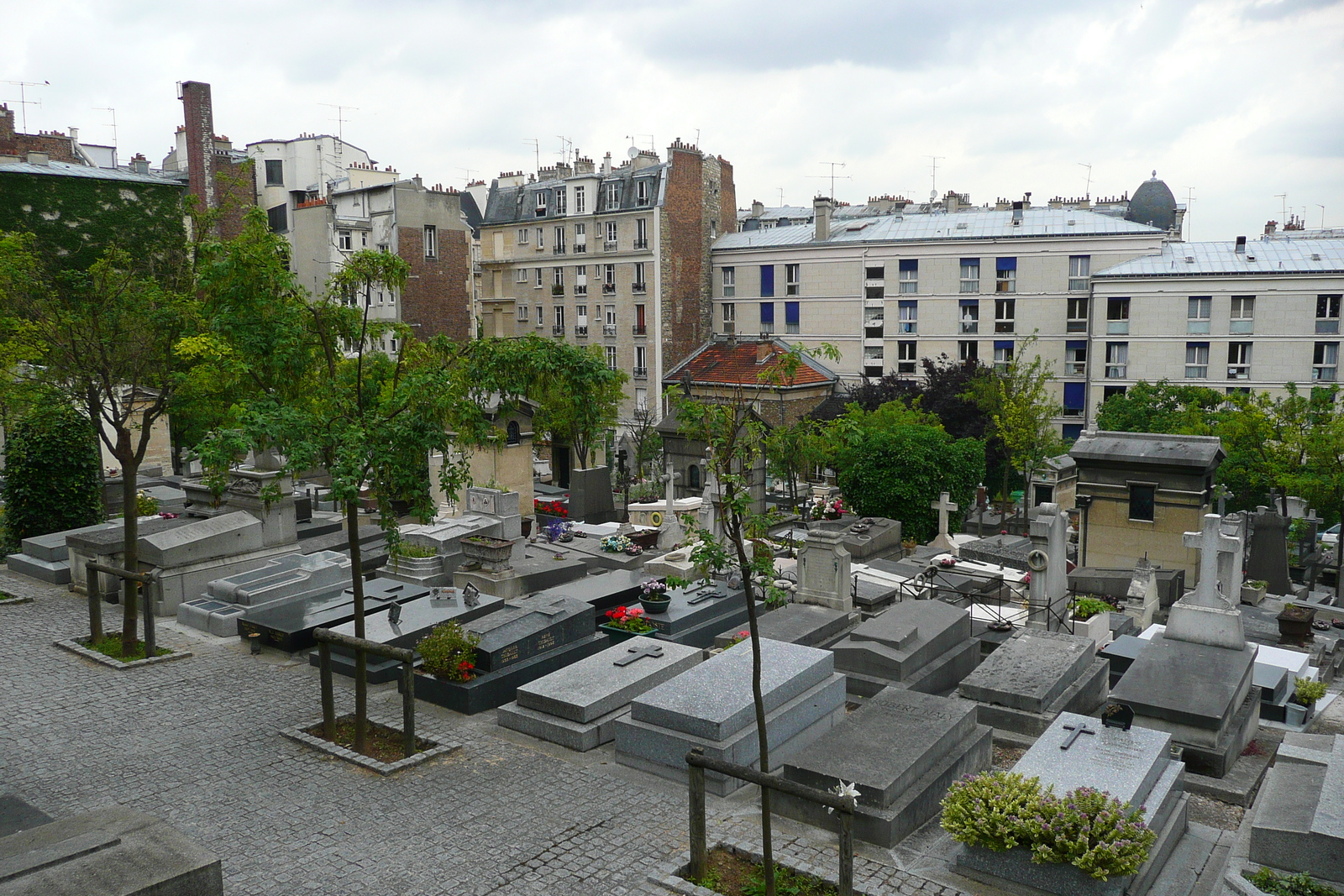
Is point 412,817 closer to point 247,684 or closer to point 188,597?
point 247,684

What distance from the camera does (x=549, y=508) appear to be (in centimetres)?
2572

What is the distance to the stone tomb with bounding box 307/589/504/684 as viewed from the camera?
12727 mm

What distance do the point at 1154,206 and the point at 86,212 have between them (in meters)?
55.3

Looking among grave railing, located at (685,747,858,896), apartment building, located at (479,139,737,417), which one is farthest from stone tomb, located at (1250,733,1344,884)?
apartment building, located at (479,139,737,417)

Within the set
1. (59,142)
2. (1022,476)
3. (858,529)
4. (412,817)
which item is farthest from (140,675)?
(59,142)

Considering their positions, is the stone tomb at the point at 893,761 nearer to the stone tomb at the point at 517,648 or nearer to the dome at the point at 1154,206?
the stone tomb at the point at 517,648

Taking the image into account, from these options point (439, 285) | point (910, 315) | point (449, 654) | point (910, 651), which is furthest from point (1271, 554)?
point (439, 285)

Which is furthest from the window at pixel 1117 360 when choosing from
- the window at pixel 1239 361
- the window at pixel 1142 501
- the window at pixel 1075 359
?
the window at pixel 1142 501

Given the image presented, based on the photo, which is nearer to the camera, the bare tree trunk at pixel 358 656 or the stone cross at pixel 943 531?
the bare tree trunk at pixel 358 656

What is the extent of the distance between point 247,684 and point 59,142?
48336mm

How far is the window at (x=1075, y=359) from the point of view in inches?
1666

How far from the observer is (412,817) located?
8.92m

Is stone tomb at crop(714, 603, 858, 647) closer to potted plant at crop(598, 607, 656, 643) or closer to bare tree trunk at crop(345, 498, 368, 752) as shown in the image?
potted plant at crop(598, 607, 656, 643)

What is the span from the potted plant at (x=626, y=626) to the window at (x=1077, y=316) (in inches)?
1351
